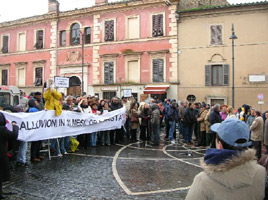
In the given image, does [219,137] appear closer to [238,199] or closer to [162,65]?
[238,199]

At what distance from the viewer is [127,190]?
555 centimetres

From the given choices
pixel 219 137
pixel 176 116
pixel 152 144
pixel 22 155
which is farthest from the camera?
pixel 176 116

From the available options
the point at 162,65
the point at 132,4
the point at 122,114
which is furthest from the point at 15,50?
the point at 122,114

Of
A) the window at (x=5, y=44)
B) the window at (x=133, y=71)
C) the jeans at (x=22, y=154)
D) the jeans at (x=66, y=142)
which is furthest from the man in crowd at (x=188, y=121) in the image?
the window at (x=5, y=44)

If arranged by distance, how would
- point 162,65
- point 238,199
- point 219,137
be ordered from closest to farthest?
point 238,199 → point 219,137 → point 162,65

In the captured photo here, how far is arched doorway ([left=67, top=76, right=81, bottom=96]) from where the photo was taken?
88.9 ft

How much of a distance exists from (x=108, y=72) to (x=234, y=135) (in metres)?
24.2

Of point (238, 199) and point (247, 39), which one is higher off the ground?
point (247, 39)

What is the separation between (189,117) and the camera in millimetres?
11906

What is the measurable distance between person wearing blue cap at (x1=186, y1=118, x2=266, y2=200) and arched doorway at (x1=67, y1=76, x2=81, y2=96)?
2578cm

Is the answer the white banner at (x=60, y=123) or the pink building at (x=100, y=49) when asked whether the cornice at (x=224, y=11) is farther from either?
the white banner at (x=60, y=123)

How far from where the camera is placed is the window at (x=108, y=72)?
25719mm

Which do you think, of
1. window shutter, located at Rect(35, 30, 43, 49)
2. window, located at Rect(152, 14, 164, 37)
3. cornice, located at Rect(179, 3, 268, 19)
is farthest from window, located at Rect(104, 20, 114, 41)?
window shutter, located at Rect(35, 30, 43, 49)

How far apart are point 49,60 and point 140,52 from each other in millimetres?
10590
